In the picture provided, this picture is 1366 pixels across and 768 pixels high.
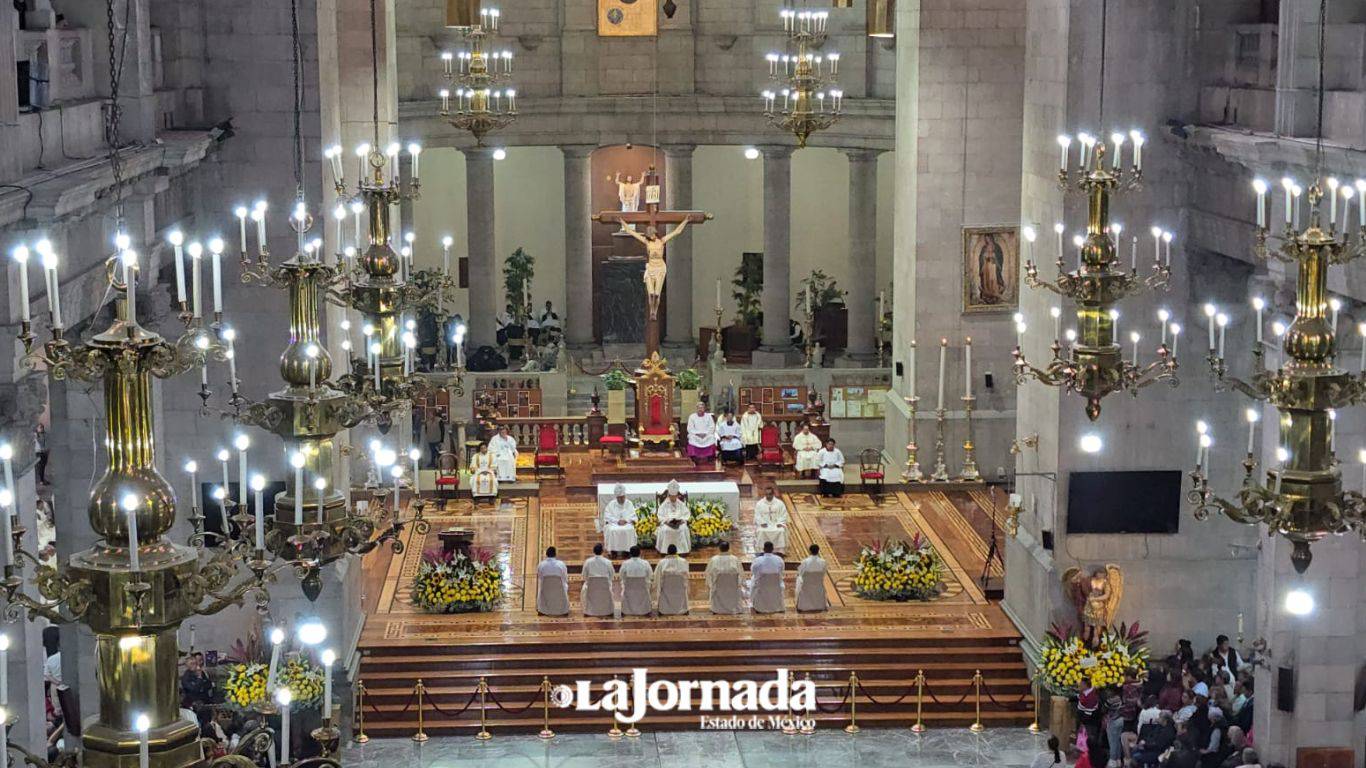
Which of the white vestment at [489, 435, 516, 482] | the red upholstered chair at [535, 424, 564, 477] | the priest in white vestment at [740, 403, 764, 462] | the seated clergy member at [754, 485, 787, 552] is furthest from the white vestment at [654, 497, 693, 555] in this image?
the priest in white vestment at [740, 403, 764, 462]

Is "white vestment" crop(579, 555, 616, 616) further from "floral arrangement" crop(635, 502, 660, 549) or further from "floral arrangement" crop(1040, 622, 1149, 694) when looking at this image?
"floral arrangement" crop(1040, 622, 1149, 694)

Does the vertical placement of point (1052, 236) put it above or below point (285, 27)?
below

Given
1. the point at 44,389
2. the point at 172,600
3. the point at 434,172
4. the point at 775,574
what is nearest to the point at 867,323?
the point at 434,172

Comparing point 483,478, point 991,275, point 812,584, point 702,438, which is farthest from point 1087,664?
point 483,478

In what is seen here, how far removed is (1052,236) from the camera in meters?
25.9

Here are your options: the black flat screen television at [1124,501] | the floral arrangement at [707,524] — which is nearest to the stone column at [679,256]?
the floral arrangement at [707,524]

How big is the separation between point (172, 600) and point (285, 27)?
57.8 feet

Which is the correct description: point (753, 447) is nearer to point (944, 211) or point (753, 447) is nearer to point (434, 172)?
point (944, 211)

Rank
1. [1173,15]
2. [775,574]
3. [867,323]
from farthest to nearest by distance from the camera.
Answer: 1. [867,323]
2. [775,574]
3. [1173,15]

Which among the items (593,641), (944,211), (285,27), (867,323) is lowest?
(593,641)

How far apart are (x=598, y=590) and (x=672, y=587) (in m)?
0.99

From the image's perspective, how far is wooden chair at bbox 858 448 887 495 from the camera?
33.9 m

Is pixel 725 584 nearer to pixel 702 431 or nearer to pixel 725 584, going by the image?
Answer: pixel 725 584

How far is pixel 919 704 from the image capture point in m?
25.0
